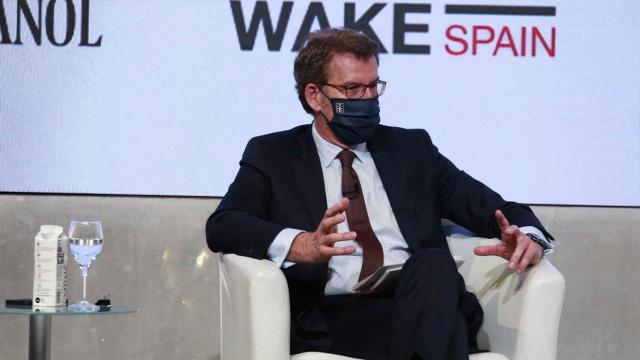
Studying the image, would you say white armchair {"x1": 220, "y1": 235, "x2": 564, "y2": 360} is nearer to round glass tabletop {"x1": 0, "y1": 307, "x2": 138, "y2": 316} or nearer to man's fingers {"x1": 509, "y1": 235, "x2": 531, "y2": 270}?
man's fingers {"x1": 509, "y1": 235, "x2": 531, "y2": 270}

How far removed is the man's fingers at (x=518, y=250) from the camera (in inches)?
98.0

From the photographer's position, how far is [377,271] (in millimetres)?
2510

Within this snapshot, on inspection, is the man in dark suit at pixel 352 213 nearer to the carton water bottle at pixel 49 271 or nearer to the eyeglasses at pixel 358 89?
the eyeglasses at pixel 358 89

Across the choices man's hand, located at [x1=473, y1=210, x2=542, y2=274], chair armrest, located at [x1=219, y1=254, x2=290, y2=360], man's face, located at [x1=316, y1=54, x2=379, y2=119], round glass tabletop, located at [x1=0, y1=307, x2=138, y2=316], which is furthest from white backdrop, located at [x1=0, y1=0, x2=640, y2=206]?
chair armrest, located at [x1=219, y1=254, x2=290, y2=360]

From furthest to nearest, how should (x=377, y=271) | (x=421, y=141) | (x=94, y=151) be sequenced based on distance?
(x=94, y=151)
(x=421, y=141)
(x=377, y=271)

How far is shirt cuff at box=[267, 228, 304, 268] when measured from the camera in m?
2.51

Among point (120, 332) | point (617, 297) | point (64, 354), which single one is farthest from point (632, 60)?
point (64, 354)

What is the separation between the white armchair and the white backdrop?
121 cm

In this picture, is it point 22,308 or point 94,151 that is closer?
point 22,308

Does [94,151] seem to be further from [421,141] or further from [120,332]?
[421,141]

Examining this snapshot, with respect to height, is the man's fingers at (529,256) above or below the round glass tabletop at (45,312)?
above

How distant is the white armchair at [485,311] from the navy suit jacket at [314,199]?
111 mm

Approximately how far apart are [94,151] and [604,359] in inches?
88.4

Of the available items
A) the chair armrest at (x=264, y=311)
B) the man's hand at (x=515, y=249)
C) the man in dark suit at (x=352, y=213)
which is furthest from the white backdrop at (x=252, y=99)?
the chair armrest at (x=264, y=311)
